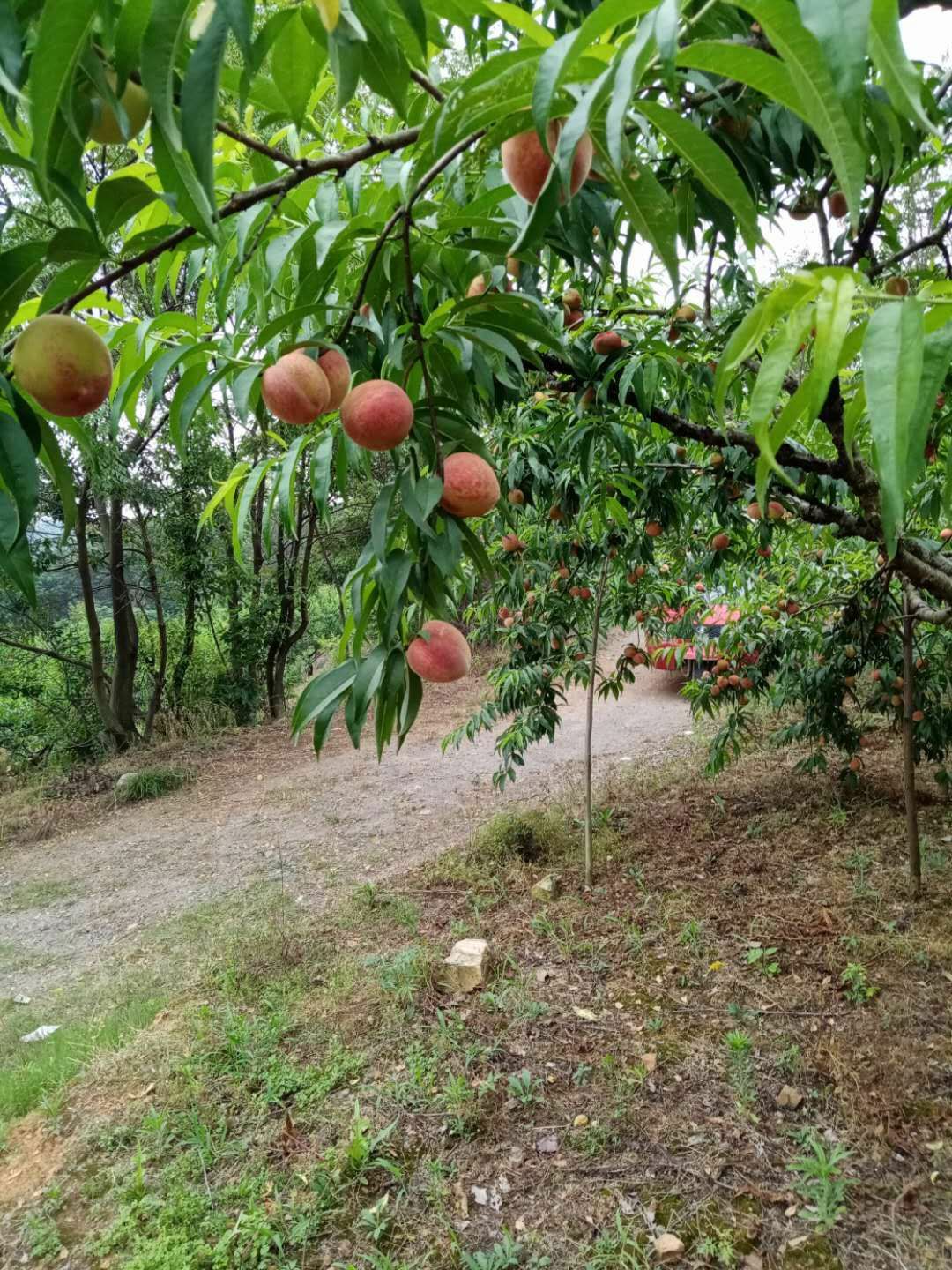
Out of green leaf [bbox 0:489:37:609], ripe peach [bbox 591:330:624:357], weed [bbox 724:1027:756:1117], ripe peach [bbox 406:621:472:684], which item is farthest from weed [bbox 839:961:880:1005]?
green leaf [bbox 0:489:37:609]

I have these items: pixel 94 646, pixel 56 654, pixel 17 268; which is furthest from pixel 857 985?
pixel 56 654

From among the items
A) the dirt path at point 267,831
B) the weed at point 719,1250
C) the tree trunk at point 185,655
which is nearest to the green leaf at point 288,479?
the weed at point 719,1250

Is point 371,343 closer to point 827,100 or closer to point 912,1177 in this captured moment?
point 827,100

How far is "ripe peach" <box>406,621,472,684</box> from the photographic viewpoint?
3.05 ft

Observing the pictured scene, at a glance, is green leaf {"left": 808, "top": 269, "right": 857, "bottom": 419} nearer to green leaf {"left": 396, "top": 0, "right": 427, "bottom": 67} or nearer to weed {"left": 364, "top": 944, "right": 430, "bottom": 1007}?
green leaf {"left": 396, "top": 0, "right": 427, "bottom": 67}

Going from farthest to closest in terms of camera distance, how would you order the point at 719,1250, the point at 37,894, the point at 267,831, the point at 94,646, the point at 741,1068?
1. the point at 94,646
2. the point at 267,831
3. the point at 37,894
4. the point at 741,1068
5. the point at 719,1250

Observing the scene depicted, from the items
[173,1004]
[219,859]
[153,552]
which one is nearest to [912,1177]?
[173,1004]

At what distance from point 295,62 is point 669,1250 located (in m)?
2.36

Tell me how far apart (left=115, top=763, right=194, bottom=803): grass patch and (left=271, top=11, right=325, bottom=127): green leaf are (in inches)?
262

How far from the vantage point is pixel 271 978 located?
3145 mm

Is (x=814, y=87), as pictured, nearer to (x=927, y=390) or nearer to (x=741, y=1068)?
(x=927, y=390)

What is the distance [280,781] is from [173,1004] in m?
3.60

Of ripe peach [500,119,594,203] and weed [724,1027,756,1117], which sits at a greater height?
ripe peach [500,119,594,203]

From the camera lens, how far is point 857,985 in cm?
260
